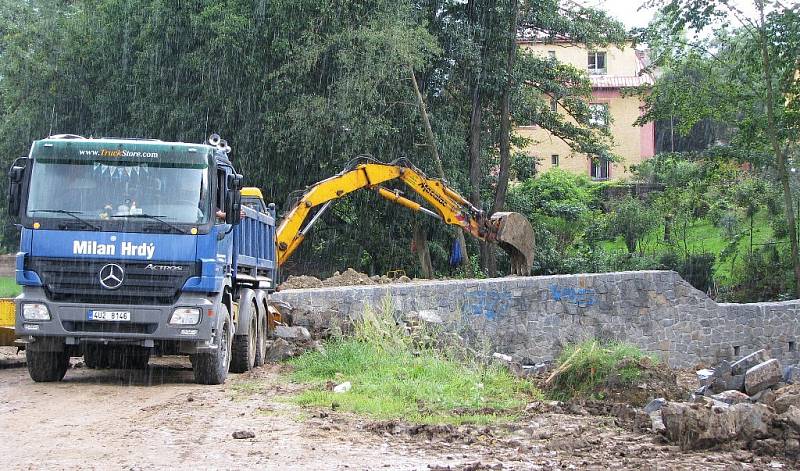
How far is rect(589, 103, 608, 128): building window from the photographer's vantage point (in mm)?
31859

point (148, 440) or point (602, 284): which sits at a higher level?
point (602, 284)

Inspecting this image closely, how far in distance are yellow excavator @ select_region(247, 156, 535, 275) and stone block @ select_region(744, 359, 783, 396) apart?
10742 mm

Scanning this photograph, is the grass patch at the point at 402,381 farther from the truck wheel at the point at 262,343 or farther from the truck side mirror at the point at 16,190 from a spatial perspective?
the truck side mirror at the point at 16,190

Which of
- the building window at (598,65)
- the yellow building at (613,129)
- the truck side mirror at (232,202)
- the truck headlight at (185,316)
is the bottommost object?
the truck headlight at (185,316)

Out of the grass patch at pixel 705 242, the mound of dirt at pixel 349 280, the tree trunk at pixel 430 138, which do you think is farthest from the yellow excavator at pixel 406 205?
the grass patch at pixel 705 242

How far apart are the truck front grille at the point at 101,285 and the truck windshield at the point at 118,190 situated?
536 millimetres

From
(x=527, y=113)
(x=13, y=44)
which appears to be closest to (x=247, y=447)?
(x=527, y=113)

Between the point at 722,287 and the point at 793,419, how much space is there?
24783mm

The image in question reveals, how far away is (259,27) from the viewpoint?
2916 centimetres

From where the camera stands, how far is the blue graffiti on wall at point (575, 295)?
71.1ft

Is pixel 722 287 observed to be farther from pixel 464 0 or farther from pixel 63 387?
pixel 63 387

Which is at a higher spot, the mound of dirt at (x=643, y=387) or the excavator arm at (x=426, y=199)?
the excavator arm at (x=426, y=199)

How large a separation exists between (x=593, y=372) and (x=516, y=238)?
11.6 m

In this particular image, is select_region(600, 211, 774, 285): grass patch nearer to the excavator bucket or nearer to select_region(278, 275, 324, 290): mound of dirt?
the excavator bucket
